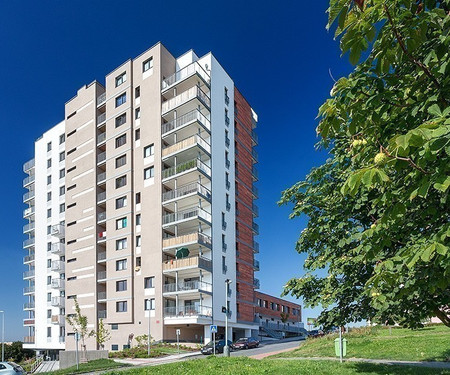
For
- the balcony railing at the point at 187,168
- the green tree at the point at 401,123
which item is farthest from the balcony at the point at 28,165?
the green tree at the point at 401,123

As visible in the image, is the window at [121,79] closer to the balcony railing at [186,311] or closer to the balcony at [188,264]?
the balcony at [188,264]

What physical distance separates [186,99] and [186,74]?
10.9 ft

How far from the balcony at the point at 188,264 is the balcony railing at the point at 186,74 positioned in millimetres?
19576

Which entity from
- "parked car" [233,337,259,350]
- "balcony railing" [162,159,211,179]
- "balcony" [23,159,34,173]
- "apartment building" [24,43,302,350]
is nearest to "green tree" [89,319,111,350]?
"apartment building" [24,43,302,350]

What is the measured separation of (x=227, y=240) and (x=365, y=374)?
114 feet

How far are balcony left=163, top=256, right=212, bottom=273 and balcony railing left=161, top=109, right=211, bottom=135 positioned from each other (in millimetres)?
14231

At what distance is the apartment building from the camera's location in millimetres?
42500

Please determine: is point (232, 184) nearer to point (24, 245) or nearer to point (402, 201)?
point (24, 245)

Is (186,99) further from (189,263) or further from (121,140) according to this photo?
(189,263)

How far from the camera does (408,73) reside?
Answer: 426cm

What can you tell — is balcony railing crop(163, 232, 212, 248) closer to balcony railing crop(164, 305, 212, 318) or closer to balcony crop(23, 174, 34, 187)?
balcony railing crop(164, 305, 212, 318)

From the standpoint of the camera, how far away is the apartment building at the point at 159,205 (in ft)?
139

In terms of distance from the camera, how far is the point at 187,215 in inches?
1703

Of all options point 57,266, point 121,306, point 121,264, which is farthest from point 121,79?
point 121,306
